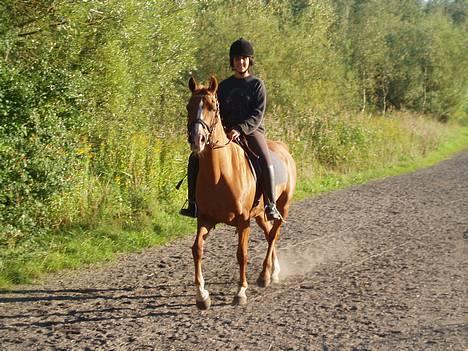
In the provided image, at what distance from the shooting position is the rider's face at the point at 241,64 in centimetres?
742

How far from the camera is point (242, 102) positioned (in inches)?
296

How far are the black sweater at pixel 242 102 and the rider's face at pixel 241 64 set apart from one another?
0.12 metres

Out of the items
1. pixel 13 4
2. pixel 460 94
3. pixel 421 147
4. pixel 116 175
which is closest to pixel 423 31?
pixel 460 94

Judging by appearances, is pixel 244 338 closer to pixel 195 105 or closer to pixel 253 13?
pixel 195 105

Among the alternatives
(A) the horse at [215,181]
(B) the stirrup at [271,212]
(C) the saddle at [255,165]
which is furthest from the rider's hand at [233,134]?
(B) the stirrup at [271,212]

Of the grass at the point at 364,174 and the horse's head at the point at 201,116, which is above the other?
the horse's head at the point at 201,116

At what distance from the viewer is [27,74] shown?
8.81 m

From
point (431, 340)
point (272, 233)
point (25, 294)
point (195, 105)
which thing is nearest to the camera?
point (431, 340)

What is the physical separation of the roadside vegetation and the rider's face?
3089 millimetres

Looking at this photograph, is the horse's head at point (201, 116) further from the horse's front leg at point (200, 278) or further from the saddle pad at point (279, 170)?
the saddle pad at point (279, 170)

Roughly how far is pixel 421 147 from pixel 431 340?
23201mm

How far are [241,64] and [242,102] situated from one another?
488mm

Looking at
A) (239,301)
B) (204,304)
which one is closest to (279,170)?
(239,301)

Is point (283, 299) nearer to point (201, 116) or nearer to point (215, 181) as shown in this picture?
point (215, 181)
